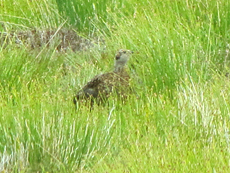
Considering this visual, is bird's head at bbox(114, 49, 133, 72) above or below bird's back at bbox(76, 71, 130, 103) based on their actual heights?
above

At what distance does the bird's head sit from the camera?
7.13 m

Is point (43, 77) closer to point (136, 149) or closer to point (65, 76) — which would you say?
point (65, 76)

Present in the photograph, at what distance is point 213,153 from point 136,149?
→ 2.10 ft

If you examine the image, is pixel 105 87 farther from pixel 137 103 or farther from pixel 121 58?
pixel 137 103

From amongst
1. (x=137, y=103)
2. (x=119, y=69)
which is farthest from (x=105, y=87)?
(x=137, y=103)

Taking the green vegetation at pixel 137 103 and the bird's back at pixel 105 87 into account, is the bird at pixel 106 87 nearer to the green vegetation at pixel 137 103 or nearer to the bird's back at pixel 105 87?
the bird's back at pixel 105 87

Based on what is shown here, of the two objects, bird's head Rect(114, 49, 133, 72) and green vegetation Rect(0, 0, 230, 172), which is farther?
bird's head Rect(114, 49, 133, 72)

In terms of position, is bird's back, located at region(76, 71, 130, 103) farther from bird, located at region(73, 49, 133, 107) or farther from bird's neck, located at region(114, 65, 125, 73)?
bird's neck, located at region(114, 65, 125, 73)

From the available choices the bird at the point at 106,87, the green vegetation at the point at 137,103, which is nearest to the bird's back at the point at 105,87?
the bird at the point at 106,87

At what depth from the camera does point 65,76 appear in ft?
26.7

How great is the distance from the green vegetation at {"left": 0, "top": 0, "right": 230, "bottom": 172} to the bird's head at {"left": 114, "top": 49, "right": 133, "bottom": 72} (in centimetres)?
16

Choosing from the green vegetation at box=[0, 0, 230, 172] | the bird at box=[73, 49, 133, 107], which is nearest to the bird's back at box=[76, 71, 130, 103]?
the bird at box=[73, 49, 133, 107]

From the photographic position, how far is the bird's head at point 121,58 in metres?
7.13

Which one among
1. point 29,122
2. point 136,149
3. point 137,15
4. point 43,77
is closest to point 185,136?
point 136,149
